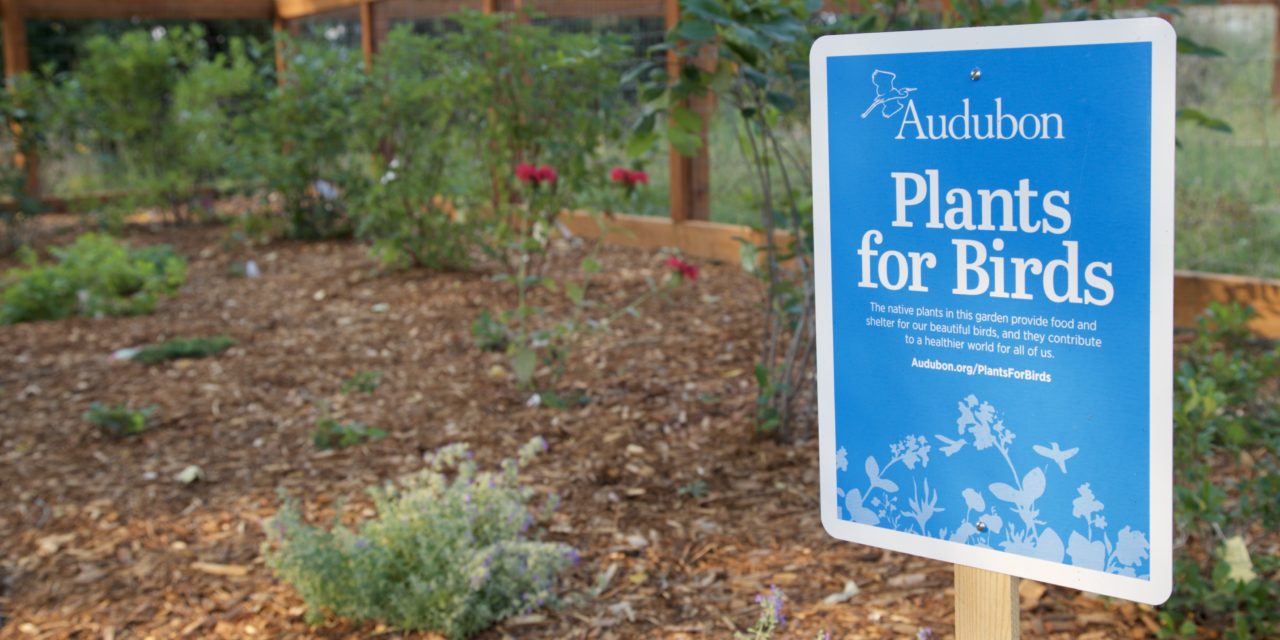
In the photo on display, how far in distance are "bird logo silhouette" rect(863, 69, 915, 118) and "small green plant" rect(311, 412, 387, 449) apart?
9.60ft

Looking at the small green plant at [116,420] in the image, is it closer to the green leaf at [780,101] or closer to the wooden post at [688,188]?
the green leaf at [780,101]

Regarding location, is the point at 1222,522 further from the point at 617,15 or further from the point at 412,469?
the point at 617,15

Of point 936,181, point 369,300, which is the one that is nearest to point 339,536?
point 936,181

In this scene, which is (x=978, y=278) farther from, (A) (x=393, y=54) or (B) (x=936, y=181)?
(A) (x=393, y=54)

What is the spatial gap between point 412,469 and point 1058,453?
9.03 ft

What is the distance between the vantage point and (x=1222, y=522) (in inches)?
100.0

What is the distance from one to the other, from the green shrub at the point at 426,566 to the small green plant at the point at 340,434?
114 centimetres

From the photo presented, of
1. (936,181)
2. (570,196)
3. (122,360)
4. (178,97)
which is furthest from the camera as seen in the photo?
(178,97)

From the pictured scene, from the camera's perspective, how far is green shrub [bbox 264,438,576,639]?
283 cm

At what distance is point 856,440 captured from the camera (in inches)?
67.2

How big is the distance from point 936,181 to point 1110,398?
1.10ft

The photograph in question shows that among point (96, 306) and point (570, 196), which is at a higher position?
point (570, 196)

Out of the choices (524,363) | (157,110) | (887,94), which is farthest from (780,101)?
(157,110)

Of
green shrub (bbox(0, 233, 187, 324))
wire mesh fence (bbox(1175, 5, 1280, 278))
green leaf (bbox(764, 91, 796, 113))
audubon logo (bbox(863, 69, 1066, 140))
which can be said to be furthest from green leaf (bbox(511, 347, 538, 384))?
audubon logo (bbox(863, 69, 1066, 140))
